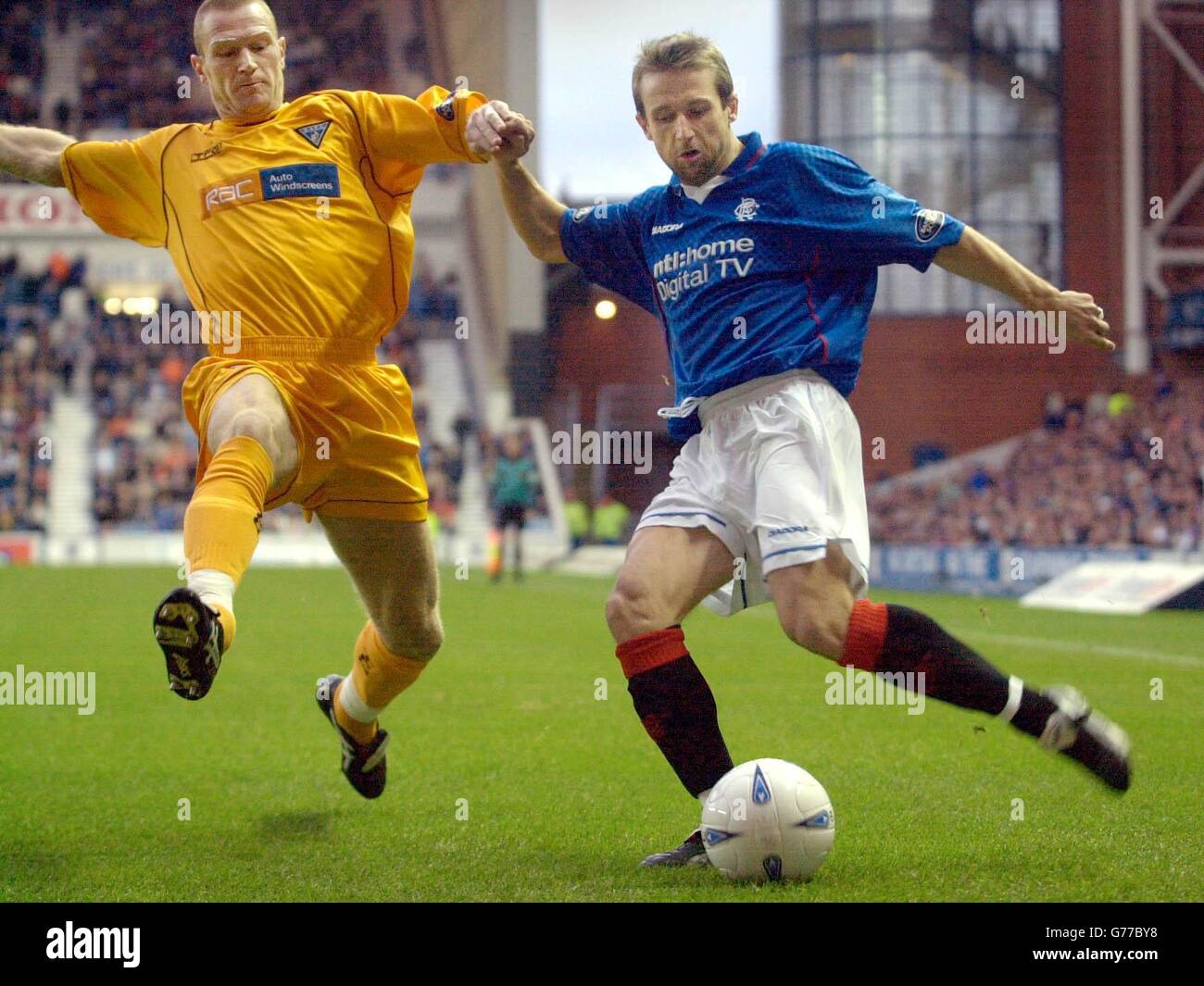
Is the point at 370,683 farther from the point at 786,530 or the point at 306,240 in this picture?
the point at 786,530

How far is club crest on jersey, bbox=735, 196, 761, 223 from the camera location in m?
4.34

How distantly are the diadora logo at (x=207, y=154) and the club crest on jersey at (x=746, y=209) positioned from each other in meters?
1.64

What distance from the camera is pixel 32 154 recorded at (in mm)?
4707

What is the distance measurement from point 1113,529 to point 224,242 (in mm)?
16957

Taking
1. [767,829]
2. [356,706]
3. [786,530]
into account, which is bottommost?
[767,829]

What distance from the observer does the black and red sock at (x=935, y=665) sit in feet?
13.0

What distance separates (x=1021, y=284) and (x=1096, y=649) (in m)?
7.42

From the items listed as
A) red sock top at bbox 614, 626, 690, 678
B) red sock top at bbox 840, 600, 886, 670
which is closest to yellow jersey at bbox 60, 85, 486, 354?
red sock top at bbox 614, 626, 690, 678

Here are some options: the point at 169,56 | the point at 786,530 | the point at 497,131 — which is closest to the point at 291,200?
the point at 497,131

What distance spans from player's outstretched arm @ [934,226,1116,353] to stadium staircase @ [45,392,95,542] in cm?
2594

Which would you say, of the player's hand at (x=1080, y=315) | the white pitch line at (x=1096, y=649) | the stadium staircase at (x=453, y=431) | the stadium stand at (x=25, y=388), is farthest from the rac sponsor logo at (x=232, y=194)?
the stadium stand at (x=25, y=388)

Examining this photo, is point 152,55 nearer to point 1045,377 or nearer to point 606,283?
point 1045,377

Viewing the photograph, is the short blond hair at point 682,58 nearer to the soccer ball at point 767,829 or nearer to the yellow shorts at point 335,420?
the yellow shorts at point 335,420

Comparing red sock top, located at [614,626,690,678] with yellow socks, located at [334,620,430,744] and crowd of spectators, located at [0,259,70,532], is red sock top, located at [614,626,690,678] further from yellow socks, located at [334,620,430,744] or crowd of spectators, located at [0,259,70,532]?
crowd of spectators, located at [0,259,70,532]
